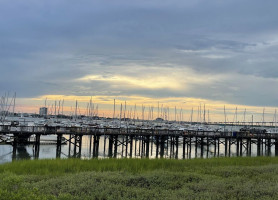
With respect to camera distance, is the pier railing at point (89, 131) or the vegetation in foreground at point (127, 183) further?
the pier railing at point (89, 131)

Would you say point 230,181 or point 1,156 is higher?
point 230,181

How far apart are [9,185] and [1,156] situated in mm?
38655

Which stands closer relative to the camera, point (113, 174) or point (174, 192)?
point (174, 192)

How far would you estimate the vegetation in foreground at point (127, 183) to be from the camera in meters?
11.3

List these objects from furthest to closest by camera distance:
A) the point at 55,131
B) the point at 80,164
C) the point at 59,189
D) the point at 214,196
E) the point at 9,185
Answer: the point at 55,131
the point at 80,164
the point at 59,189
the point at 214,196
the point at 9,185

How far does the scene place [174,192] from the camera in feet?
39.8

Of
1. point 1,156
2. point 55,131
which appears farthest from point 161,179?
point 1,156

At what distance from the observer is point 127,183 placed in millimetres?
13641

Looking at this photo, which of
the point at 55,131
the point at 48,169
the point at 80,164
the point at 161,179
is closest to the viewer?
the point at 161,179

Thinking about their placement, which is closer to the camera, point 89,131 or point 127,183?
point 127,183

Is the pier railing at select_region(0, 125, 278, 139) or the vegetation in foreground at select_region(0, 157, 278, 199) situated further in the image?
the pier railing at select_region(0, 125, 278, 139)

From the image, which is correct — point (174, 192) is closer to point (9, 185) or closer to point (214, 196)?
point (214, 196)

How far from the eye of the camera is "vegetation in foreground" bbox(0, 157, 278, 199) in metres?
11.3

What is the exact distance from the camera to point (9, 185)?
397 inches
